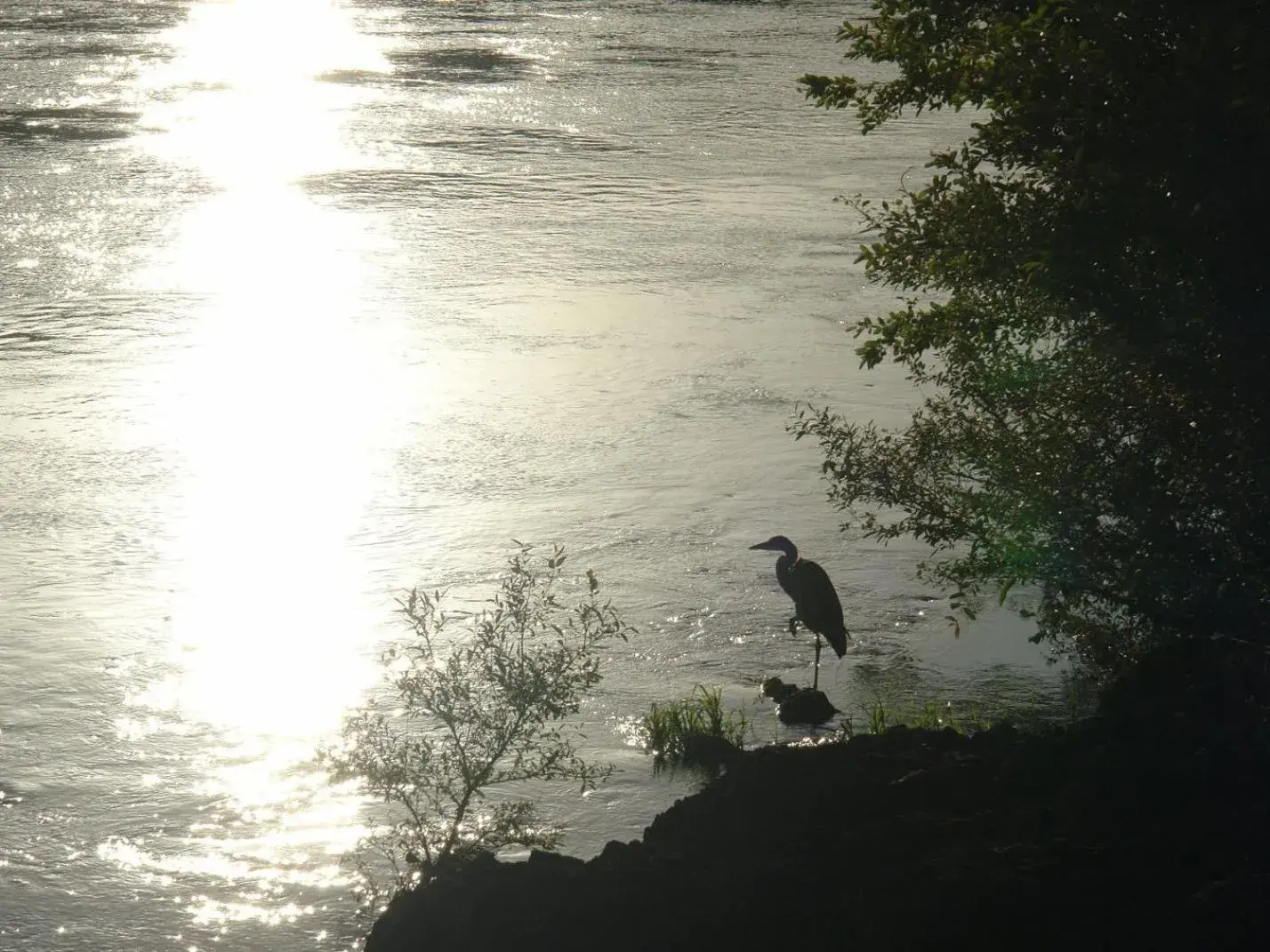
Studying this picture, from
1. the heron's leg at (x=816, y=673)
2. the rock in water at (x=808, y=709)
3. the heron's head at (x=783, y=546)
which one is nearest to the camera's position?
the rock in water at (x=808, y=709)

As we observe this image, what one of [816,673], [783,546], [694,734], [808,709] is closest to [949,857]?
[694,734]

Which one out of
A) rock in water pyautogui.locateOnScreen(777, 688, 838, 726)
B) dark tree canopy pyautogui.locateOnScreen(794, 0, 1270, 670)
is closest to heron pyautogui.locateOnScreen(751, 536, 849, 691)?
rock in water pyautogui.locateOnScreen(777, 688, 838, 726)

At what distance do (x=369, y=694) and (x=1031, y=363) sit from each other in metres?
4.06

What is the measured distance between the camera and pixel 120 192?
23953 millimetres

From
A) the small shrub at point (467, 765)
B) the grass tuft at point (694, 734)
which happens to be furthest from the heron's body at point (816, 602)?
the small shrub at point (467, 765)

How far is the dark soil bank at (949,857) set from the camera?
570 cm

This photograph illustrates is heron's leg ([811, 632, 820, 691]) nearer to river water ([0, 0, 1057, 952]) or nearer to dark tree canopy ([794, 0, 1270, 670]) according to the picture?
river water ([0, 0, 1057, 952])

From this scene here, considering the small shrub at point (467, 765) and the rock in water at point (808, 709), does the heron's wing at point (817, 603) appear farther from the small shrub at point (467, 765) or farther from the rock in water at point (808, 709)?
the small shrub at point (467, 765)

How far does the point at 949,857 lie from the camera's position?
19.6 feet

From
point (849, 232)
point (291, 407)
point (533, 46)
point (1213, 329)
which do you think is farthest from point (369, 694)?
point (533, 46)

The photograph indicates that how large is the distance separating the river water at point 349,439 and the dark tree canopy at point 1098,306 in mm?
1487

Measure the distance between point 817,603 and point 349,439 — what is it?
619 centimetres

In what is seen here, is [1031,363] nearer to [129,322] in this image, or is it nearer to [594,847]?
[594,847]

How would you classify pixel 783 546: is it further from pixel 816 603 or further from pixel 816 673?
pixel 816 673
